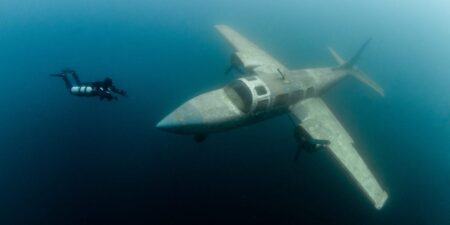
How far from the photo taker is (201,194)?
2809 centimetres

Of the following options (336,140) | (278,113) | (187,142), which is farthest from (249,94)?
(187,142)

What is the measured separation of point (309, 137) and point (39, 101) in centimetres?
3901

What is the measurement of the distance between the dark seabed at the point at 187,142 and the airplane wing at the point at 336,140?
4.12 feet

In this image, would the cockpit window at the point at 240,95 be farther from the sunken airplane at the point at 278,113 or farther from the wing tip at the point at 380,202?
the wing tip at the point at 380,202

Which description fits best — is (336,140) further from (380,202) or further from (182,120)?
(182,120)

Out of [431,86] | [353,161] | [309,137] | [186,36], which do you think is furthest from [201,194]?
[431,86]

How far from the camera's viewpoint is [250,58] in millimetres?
32250

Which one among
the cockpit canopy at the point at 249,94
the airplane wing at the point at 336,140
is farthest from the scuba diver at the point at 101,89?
the airplane wing at the point at 336,140

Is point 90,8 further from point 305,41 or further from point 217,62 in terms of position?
point 305,41

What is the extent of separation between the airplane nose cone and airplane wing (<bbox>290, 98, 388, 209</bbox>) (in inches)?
338

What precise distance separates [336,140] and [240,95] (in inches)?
348

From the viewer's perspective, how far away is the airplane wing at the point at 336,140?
22062 millimetres

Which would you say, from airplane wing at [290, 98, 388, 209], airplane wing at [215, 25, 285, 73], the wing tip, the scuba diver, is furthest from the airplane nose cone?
the wing tip

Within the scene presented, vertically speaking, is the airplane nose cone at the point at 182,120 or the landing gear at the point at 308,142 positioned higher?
the airplane nose cone at the point at 182,120
